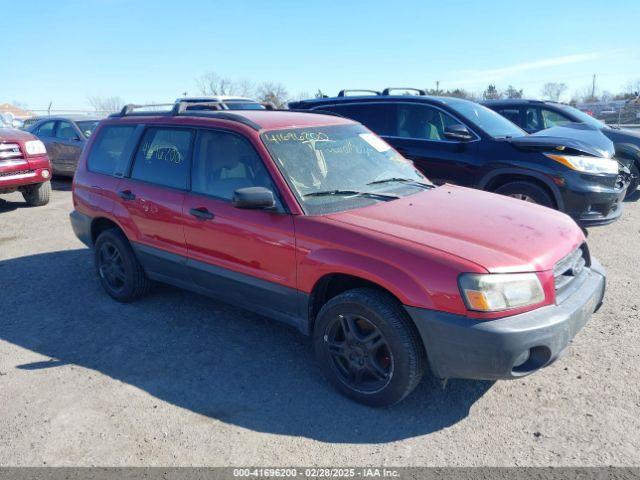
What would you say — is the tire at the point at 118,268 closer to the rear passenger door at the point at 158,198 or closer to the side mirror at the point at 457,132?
the rear passenger door at the point at 158,198

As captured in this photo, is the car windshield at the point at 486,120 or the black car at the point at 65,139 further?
the black car at the point at 65,139

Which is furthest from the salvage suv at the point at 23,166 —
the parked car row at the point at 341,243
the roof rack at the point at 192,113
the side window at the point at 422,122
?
the side window at the point at 422,122

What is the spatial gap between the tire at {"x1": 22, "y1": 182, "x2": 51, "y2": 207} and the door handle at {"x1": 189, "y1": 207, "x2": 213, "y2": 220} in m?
7.15

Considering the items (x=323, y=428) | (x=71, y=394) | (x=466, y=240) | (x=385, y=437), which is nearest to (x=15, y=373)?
(x=71, y=394)

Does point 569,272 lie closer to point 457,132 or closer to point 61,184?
point 457,132

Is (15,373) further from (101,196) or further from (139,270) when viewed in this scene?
(101,196)

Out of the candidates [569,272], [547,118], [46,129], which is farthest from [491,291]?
[46,129]

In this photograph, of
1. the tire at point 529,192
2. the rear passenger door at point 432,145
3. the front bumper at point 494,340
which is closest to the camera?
the front bumper at point 494,340

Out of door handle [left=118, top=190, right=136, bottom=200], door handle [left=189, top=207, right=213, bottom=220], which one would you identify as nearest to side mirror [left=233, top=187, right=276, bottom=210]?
door handle [left=189, top=207, right=213, bottom=220]

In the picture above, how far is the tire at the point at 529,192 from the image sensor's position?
19.8 feet

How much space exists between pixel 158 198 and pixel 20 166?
619 centimetres

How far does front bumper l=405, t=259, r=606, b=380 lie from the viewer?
269 centimetres

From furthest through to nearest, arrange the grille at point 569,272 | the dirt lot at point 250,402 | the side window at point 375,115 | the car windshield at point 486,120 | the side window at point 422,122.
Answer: the side window at point 375,115 → the side window at point 422,122 → the car windshield at point 486,120 → the grille at point 569,272 → the dirt lot at point 250,402

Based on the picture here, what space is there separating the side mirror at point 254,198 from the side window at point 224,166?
0.77 ft
